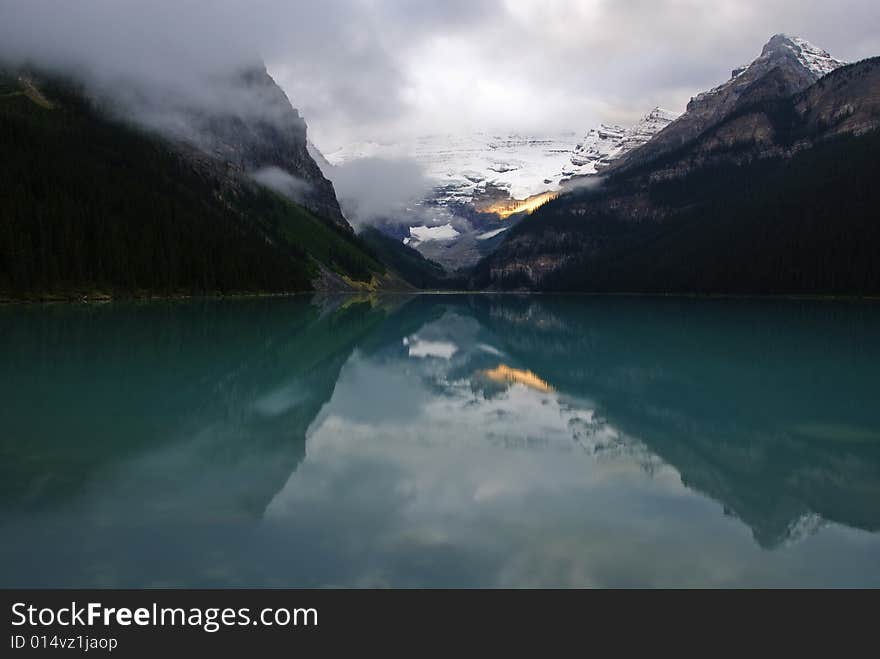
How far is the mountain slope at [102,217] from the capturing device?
94438 mm

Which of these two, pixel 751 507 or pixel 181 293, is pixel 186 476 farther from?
pixel 181 293

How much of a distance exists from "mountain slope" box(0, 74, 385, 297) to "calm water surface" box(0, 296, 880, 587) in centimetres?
7113

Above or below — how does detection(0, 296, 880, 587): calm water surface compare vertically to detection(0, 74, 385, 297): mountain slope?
below

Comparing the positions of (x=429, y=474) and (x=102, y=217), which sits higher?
(x=102, y=217)

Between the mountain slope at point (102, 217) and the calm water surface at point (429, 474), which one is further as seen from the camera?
the mountain slope at point (102, 217)

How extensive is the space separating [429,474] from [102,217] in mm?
111615

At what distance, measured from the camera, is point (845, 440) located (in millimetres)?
18781

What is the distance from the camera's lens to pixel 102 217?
361ft

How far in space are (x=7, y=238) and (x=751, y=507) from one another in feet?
316

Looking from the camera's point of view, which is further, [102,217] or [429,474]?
[102,217]

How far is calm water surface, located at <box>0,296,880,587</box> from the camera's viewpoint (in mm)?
10203

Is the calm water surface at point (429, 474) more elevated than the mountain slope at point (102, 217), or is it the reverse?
the mountain slope at point (102, 217)

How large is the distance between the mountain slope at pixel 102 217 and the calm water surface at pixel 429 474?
233ft
